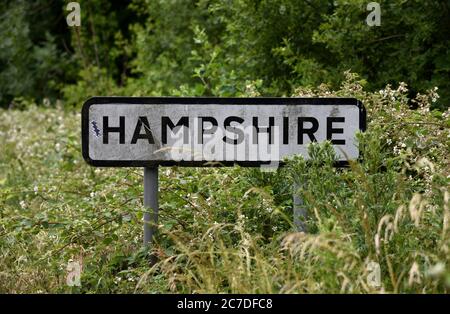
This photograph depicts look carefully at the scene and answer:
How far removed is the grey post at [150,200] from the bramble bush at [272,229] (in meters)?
0.06

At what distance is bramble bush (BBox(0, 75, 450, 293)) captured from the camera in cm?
385

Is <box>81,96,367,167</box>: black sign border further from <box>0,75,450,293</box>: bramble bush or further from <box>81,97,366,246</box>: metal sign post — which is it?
<box>0,75,450,293</box>: bramble bush

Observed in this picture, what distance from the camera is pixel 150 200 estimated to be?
189 inches

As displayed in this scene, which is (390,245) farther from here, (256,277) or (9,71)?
(9,71)

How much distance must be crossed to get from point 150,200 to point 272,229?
0.70 meters

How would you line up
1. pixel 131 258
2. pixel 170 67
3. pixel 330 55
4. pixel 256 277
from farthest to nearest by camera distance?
pixel 170 67
pixel 330 55
pixel 131 258
pixel 256 277

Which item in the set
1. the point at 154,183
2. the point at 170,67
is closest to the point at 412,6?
the point at 154,183

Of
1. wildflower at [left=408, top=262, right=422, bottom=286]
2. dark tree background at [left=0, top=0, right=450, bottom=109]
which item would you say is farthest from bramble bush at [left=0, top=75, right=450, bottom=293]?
dark tree background at [left=0, top=0, right=450, bottom=109]

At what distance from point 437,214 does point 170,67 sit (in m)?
8.33

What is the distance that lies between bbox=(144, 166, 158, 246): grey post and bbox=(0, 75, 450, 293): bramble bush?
63 mm

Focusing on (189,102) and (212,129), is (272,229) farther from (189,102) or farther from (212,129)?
(189,102)

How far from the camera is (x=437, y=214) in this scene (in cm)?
426

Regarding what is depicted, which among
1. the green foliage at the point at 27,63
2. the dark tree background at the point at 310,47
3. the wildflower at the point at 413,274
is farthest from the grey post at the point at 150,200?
the green foliage at the point at 27,63

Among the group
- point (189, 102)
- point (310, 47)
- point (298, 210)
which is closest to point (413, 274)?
point (298, 210)
